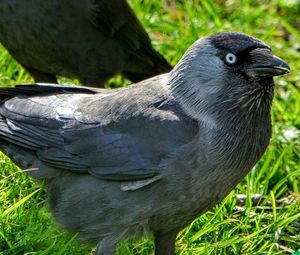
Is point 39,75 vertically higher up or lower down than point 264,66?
lower down

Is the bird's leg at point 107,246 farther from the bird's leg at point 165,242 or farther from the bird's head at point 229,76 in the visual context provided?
the bird's head at point 229,76

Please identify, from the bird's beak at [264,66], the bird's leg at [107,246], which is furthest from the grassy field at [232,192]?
the bird's beak at [264,66]

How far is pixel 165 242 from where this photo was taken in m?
5.35

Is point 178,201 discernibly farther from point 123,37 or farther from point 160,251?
point 123,37

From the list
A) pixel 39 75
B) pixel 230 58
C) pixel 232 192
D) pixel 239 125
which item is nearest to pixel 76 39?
pixel 39 75

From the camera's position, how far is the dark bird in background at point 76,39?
6.49m

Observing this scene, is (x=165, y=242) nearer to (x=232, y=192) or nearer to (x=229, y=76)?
(x=232, y=192)

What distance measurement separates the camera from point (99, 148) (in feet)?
17.0

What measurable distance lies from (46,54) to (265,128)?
2038mm

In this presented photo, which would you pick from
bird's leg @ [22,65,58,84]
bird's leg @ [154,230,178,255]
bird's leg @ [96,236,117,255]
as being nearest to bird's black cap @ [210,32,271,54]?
bird's leg @ [154,230,178,255]

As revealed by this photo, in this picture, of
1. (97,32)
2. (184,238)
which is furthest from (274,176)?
(97,32)

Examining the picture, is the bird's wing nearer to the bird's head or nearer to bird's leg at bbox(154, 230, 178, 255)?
the bird's head

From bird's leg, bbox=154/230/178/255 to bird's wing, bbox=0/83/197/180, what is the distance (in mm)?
448

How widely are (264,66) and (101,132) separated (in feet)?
3.03
